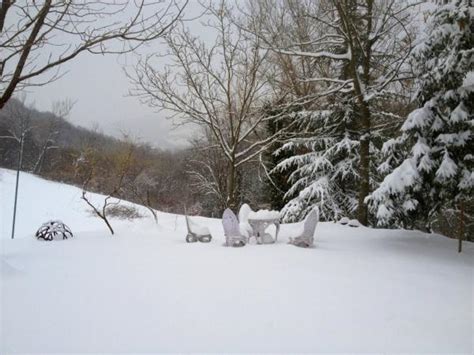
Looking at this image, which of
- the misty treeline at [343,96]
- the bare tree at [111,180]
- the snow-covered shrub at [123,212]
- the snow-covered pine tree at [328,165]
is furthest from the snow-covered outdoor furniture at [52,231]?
the snow-covered shrub at [123,212]

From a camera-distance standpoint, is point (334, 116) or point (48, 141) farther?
point (48, 141)

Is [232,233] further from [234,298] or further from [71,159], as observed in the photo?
[71,159]

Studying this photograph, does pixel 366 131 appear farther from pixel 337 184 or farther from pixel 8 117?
pixel 8 117

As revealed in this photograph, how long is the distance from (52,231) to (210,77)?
6549mm

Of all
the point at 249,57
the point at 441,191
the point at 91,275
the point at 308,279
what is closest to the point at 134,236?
the point at 91,275

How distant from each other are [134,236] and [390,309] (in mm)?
4408

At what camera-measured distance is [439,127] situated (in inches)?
185

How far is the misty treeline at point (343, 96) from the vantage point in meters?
4.63

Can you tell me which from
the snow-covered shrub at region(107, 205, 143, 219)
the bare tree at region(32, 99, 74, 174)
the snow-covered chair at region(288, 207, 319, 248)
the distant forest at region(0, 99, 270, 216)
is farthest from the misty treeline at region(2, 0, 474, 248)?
the bare tree at region(32, 99, 74, 174)

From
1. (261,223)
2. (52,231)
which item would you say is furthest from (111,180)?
(261,223)

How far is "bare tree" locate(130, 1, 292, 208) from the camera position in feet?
31.6

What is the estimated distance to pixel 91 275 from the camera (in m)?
3.40

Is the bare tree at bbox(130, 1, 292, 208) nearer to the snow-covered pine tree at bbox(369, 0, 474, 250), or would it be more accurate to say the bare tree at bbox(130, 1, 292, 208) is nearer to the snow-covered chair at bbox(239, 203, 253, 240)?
the snow-covered chair at bbox(239, 203, 253, 240)

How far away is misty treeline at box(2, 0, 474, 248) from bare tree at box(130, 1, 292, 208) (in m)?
0.04
